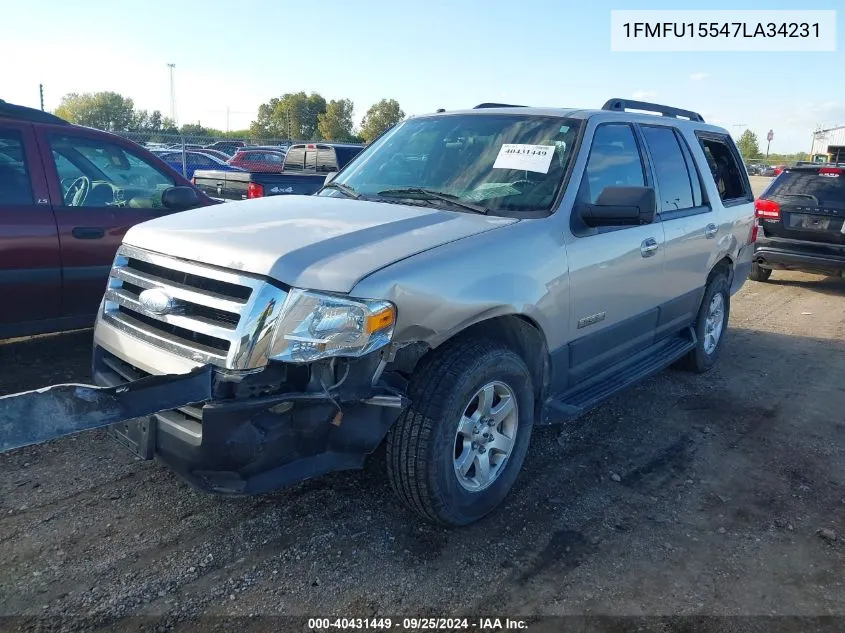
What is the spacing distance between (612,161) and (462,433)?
206 centimetres

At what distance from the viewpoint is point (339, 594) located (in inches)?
108

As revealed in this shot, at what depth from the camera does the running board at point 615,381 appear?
3.64 metres

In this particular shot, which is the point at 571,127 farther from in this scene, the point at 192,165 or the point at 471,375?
the point at 192,165

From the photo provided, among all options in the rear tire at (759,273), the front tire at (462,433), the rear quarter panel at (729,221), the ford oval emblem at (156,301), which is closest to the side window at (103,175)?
the ford oval emblem at (156,301)

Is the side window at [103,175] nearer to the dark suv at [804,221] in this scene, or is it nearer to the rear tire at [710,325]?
the rear tire at [710,325]

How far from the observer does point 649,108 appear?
522cm

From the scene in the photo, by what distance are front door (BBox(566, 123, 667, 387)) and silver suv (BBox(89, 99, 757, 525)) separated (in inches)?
0.6

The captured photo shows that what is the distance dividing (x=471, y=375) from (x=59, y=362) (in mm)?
3750

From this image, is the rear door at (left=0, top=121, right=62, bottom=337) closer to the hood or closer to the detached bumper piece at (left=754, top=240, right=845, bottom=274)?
the hood

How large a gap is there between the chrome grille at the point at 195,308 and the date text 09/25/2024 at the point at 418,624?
1039mm

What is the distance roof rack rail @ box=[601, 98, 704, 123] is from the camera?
471cm

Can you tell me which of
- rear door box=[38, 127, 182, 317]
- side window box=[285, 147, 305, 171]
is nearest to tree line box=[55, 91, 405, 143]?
side window box=[285, 147, 305, 171]

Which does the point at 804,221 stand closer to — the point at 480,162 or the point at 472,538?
the point at 480,162

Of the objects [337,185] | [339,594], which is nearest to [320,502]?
[339,594]
